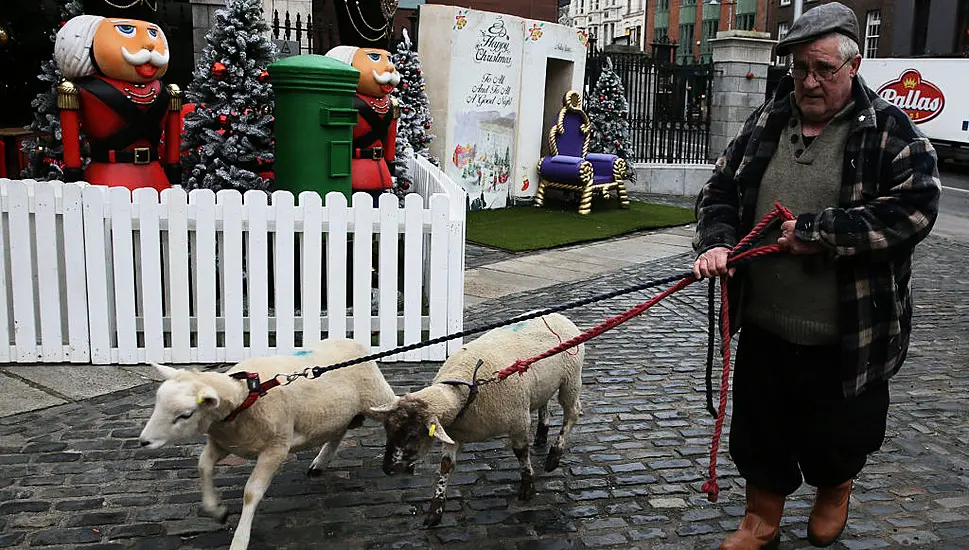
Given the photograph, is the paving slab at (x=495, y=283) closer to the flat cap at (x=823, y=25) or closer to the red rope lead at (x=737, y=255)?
the red rope lead at (x=737, y=255)

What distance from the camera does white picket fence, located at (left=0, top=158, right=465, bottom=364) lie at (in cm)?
538

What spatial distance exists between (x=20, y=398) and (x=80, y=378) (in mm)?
434

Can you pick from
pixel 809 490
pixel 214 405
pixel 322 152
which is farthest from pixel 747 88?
pixel 214 405

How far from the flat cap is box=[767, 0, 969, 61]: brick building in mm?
30526

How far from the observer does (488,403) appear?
3584mm

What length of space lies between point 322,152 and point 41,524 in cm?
377

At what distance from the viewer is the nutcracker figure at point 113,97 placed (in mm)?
6176

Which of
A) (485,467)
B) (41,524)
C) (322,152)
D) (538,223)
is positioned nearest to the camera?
(41,524)

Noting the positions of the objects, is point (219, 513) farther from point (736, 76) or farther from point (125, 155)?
point (736, 76)

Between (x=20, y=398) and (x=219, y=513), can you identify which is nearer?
(x=219, y=513)

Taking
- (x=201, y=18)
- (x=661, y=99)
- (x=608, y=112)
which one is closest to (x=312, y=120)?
(x=201, y=18)

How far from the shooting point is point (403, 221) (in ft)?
18.9

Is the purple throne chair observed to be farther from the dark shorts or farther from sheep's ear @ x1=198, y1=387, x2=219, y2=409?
sheep's ear @ x1=198, y1=387, x2=219, y2=409

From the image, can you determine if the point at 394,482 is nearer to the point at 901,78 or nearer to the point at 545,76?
the point at 545,76
